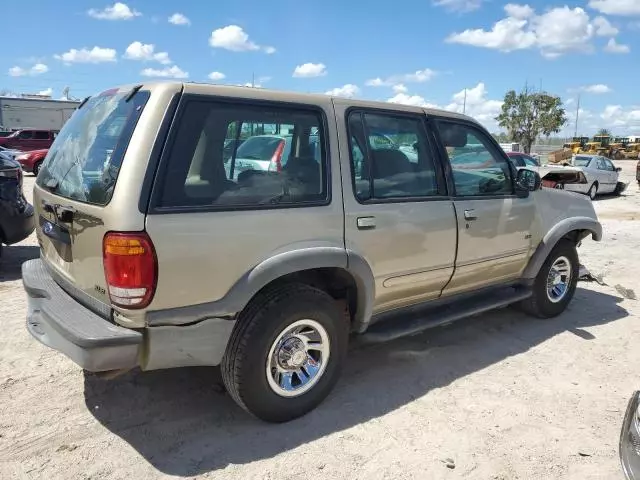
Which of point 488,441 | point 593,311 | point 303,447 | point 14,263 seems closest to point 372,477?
point 303,447

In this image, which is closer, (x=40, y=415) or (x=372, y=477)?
(x=372, y=477)

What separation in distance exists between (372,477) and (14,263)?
19.3ft

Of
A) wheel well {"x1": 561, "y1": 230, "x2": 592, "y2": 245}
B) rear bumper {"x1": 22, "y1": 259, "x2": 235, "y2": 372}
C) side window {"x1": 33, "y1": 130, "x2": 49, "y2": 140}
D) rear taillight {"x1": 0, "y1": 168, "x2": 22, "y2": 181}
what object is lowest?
rear bumper {"x1": 22, "y1": 259, "x2": 235, "y2": 372}

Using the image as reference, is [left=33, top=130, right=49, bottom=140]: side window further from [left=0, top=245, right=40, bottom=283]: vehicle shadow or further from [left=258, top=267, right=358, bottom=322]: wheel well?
[left=258, top=267, right=358, bottom=322]: wheel well

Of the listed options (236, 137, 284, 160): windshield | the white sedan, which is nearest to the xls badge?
(236, 137, 284, 160): windshield

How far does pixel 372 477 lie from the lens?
2713 mm

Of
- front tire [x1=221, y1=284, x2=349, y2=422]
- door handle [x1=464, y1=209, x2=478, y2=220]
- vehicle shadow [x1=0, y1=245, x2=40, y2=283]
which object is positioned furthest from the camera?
vehicle shadow [x1=0, y1=245, x2=40, y2=283]

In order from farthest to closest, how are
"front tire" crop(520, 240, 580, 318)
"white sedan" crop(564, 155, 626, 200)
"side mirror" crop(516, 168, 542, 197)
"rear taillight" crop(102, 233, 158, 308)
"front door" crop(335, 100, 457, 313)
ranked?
"white sedan" crop(564, 155, 626, 200) < "front tire" crop(520, 240, 580, 318) < "side mirror" crop(516, 168, 542, 197) < "front door" crop(335, 100, 457, 313) < "rear taillight" crop(102, 233, 158, 308)

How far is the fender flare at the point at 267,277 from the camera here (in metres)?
2.67

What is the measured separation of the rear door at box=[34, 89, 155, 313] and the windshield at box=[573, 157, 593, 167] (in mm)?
17876

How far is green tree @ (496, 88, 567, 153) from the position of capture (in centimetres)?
4369

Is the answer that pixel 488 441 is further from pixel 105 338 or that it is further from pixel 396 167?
pixel 105 338

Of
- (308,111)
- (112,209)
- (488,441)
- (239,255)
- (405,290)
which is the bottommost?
(488,441)

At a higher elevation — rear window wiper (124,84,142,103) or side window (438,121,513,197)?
rear window wiper (124,84,142,103)
